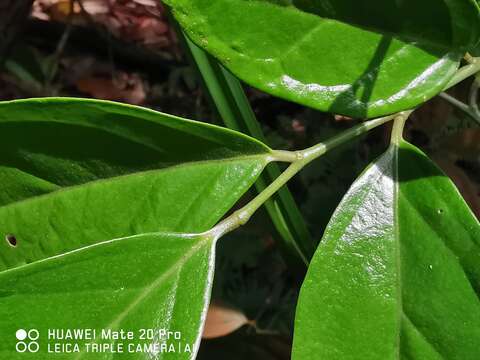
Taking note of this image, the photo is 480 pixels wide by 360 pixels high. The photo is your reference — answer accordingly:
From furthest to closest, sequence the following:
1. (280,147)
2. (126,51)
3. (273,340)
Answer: (126,51), (280,147), (273,340)

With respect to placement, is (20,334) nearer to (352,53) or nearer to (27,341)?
(27,341)

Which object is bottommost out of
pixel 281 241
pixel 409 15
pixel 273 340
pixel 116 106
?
pixel 273 340

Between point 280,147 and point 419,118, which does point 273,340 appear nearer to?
point 280,147

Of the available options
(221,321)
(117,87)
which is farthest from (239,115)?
(117,87)

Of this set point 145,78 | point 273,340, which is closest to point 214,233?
point 273,340

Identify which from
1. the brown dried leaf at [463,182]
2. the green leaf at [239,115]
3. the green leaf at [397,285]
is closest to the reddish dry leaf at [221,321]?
the green leaf at [239,115]

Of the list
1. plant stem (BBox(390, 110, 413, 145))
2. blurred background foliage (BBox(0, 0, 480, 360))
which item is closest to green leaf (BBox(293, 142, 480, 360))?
plant stem (BBox(390, 110, 413, 145))
